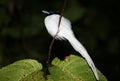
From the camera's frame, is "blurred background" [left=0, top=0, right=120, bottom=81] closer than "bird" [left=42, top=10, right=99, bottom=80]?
No

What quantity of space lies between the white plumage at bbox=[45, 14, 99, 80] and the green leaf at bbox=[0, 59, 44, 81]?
0.40 ft

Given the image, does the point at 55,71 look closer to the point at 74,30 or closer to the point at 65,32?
the point at 65,32

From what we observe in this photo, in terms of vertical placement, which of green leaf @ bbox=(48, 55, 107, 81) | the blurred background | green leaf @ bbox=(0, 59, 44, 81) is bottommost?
the blurred background

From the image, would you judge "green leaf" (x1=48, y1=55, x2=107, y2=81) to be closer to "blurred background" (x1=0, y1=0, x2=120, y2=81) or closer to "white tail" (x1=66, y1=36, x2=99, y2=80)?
"white tail" (x1=66, y1=36, x2=99, y2=80)

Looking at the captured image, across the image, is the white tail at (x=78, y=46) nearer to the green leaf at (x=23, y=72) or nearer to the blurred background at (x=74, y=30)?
the green leaf at (x=23, y=72)

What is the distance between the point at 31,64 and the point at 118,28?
4.02 ft

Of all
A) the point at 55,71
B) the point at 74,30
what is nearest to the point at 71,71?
the point at 55,71

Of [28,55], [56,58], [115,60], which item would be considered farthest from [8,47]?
[56,58]

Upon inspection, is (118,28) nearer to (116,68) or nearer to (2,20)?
(116,68)

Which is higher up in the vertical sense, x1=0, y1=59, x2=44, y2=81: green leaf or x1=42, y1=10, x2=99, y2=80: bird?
x1=42, y1=10, x2=99, y2=80: bird

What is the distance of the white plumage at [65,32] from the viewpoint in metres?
0.76

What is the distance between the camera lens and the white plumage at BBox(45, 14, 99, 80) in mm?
757

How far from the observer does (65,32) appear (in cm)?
78

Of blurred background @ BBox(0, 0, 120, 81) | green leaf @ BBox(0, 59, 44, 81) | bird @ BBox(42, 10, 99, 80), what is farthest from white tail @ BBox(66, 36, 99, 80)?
blurred background @ BBox(0, 0, 120, 81)
